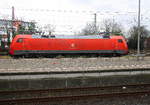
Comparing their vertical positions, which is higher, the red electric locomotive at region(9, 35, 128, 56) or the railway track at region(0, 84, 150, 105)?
the red electric locomotive at region(9, 35, 128, 56)

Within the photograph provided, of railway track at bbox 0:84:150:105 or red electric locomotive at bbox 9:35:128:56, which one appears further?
red electric locomotive at bbox 9:35:128:56

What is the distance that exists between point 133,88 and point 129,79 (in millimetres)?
1130

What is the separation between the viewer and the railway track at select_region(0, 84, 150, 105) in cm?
702

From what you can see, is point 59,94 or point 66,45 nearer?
point 59,94

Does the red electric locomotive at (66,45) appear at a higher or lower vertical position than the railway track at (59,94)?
higher

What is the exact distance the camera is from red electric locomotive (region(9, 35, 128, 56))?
1884 centimetres

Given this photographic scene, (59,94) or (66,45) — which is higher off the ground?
(66,45)

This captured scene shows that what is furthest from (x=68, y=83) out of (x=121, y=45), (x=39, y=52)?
(x=121, y=45)

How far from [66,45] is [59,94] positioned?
12188 millimetres

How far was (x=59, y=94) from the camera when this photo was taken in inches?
318

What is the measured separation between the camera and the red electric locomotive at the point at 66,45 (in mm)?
18844

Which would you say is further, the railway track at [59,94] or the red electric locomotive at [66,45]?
the red electric locomotive at [66,45]

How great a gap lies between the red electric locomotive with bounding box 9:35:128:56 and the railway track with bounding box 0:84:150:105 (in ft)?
37.7

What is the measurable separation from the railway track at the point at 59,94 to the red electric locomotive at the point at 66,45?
1150 cm
